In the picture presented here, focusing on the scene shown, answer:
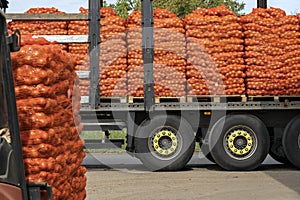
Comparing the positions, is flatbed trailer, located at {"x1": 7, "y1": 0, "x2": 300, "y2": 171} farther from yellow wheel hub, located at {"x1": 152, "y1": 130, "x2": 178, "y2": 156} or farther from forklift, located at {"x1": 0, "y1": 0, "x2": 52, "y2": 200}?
forklift, located at {"x1": 0, "y1": 0, "x2": 52, "y2": 200}

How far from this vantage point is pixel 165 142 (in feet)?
47.9

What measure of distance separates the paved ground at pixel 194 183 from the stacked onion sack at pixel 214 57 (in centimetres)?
179

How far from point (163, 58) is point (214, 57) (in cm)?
107

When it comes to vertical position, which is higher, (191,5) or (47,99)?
(191,5)

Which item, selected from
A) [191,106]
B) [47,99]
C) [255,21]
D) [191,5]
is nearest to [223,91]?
[191,106]

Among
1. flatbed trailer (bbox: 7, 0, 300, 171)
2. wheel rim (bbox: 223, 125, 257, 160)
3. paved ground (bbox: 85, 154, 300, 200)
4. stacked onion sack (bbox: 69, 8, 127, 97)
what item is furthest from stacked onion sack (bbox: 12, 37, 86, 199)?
wheel rim (bbox: 223, 125, 257, 160)

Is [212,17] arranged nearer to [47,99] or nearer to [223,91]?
[223,91]

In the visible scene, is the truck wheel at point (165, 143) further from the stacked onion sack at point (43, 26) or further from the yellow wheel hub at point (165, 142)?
the stacked onion sack at point (43, 26)

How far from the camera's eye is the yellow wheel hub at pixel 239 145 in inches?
576

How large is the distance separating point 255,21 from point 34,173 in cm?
1034

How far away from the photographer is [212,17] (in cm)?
1479

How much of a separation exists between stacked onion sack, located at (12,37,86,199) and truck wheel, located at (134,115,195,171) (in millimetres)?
8441

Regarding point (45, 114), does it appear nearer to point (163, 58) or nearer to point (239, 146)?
point (163, 58)

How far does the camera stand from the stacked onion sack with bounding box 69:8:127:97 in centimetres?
1420
